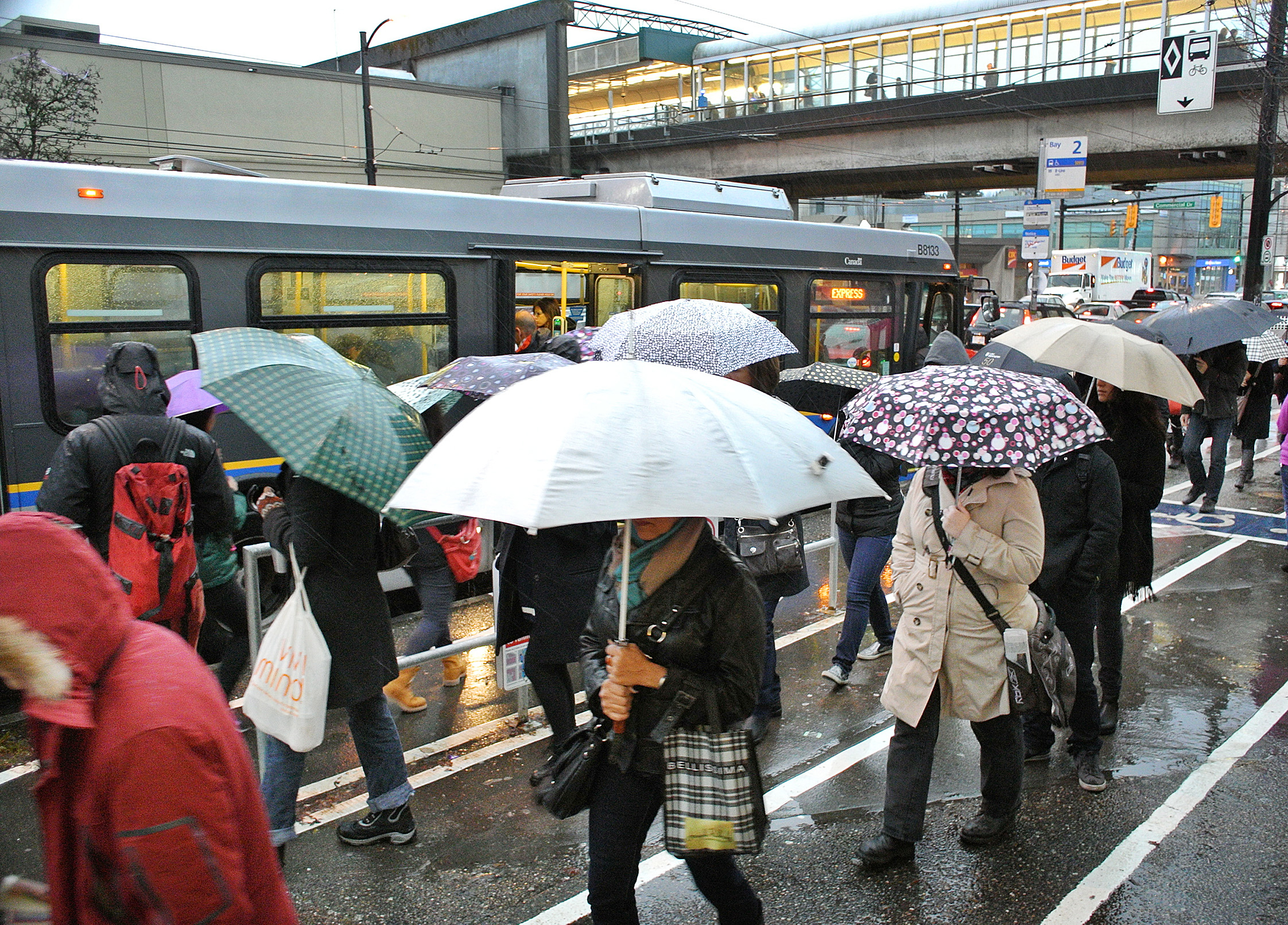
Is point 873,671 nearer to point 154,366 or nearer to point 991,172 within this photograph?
point 154,366

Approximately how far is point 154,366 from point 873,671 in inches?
164

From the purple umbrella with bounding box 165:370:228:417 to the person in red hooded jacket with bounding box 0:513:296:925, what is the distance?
321 cm

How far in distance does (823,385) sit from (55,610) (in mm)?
5203

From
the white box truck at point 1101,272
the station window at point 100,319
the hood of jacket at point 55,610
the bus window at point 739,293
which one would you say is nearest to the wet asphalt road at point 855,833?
the hood of jacket at point 55,610

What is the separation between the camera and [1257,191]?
685 inches

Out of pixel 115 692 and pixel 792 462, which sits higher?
pixel 792 462

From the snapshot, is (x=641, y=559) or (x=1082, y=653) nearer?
(x=641, y=559)

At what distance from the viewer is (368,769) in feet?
13.1

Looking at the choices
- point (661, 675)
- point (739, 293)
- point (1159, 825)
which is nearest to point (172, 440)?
point (661, 675)

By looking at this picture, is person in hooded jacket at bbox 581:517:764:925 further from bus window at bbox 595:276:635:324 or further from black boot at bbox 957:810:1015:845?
bus window at bbox 595:276:635:324

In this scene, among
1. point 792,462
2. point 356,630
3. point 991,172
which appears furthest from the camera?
point 991,172

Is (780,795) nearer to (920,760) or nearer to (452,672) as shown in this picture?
(920,760)

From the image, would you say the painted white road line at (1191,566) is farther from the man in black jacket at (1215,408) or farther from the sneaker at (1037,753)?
the sneaker at (1037,753)

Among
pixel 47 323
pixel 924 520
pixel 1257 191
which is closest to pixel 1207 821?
pixel 924 520
